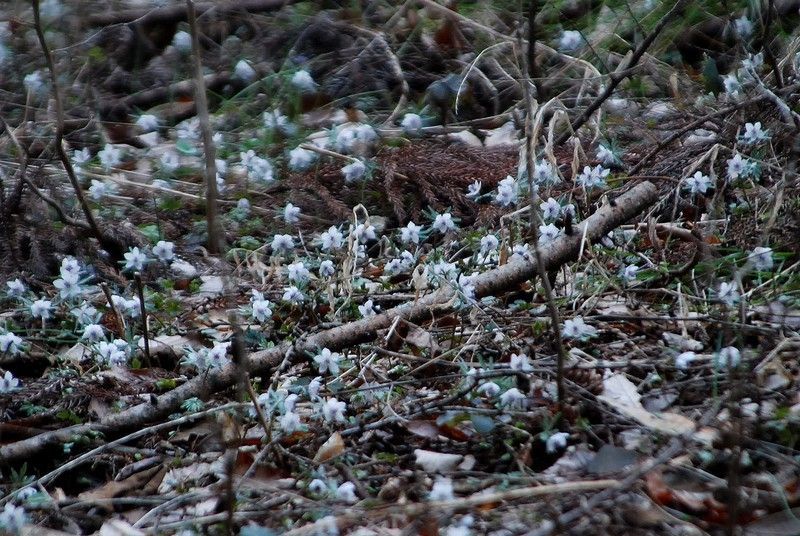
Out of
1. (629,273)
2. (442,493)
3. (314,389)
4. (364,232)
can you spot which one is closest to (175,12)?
(364,232)

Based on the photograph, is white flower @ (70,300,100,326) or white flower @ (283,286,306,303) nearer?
white flower @ (283,286,306,303)

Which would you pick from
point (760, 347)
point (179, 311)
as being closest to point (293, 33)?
point (179, 311)

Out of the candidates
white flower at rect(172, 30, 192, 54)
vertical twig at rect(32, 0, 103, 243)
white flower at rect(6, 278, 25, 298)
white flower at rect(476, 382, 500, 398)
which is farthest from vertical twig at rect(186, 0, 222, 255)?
white flower at rect(172, 30, 192, 54)

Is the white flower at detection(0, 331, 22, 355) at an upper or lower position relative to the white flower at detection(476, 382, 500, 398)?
lower

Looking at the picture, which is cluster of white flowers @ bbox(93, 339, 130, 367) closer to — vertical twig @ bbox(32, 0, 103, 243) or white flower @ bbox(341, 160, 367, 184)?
vertical twig @ bbox(32, 0, 103, 243)

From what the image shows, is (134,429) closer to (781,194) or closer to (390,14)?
(781,194)

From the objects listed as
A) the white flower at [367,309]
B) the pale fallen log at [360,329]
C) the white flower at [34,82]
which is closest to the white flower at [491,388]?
the pale fallen log at [360,329]
